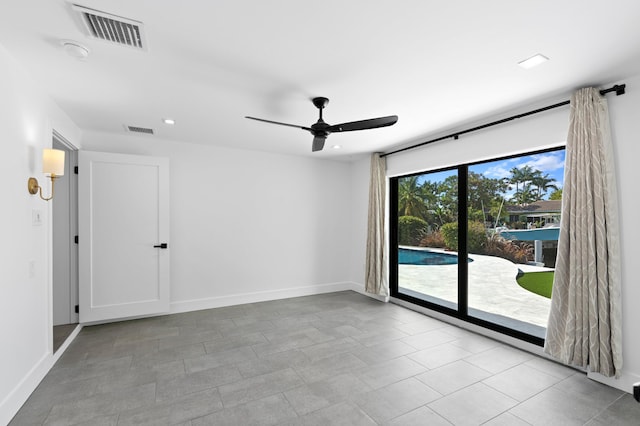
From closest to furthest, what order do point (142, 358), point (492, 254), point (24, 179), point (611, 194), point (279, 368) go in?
point (24, 179)
point (611, 194)
point (279, 368)
point (142, 358)
point (492, 254)

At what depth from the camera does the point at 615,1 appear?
1.64m

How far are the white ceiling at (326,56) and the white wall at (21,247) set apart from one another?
30 cm

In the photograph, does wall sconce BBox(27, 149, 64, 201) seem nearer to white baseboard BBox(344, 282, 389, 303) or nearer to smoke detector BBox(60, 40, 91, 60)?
smoke detector BBox(60, 40, 91, 60)

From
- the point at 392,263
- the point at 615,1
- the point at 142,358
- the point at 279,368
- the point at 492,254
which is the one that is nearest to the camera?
the point at 615,1

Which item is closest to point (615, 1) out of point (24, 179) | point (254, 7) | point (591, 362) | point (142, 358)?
point (254, 7)

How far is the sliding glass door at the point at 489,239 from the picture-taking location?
130 inches

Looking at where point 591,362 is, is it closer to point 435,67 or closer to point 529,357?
point 529,357

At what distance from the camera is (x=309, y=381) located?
2.61 m

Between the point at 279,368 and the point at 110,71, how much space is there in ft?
9.63

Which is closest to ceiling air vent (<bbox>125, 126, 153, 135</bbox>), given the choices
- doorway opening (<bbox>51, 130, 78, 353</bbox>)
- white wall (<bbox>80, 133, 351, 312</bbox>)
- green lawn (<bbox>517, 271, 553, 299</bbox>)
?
white wall (<bbox>80, 133, 351, 312</bbox>)

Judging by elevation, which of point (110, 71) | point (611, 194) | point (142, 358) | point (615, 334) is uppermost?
point (110, 71)

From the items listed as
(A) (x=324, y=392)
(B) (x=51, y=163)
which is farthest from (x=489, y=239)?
(B) (x=51, y=163)

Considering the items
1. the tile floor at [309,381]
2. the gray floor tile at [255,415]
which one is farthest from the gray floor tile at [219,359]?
the gray floor tile at [255,415]

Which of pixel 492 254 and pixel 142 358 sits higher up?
pixel 492 254
